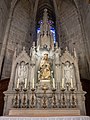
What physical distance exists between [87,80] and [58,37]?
14.3ft

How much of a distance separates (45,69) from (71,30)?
5000 millimetres

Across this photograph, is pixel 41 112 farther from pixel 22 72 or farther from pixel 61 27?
pixel 61 27

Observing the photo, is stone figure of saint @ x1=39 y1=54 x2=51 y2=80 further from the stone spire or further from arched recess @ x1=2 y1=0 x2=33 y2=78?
arched recess @ x1=2 y1=0 x2=33 y2=78

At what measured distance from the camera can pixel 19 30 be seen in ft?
35.6

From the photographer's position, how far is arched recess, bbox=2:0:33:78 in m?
9.12

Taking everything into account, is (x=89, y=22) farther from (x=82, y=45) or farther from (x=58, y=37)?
(x=58, y=37)

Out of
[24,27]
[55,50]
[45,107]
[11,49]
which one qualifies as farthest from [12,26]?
[45,107]

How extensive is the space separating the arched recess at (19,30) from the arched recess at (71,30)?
2465mm

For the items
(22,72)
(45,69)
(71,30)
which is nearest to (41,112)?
(45,69)

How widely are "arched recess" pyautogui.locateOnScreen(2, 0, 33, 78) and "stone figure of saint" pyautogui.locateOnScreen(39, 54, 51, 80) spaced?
2.53 meters

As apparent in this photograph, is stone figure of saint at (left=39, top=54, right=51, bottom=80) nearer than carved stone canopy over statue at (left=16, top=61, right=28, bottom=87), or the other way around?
carved stone canopy over statue at (left=16, top=61, right=28, bottom=87)

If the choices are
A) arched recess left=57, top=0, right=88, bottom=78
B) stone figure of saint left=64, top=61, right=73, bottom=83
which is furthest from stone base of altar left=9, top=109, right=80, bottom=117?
arched recess left=57, top=0, right=88, bottom=78

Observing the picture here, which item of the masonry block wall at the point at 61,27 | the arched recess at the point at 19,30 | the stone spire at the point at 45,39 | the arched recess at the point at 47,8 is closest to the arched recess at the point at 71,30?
the masonry block wall at the point at 61,27

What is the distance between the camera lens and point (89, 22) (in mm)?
9234
